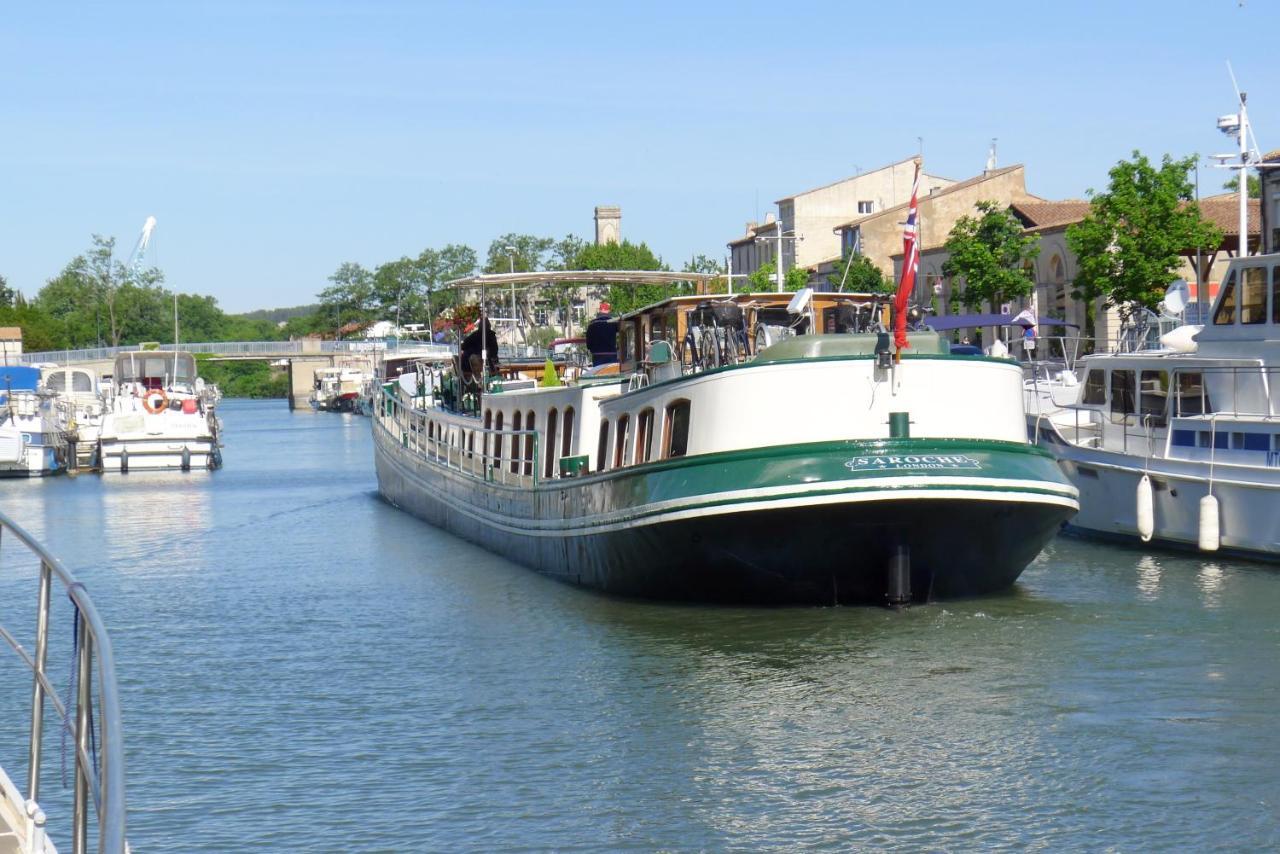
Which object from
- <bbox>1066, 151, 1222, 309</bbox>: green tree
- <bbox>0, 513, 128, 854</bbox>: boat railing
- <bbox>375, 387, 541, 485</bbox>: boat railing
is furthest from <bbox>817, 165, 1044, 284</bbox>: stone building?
<bbox>0, 513, 128, 854</bbox>: boat railing

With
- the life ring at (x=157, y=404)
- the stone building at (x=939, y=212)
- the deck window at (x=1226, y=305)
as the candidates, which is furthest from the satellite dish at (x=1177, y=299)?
the stone building at (x=939, y=212)

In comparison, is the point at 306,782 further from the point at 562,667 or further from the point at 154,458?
the point at 154,458

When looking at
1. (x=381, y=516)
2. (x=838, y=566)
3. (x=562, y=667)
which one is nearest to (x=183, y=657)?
(x=562, y=667)

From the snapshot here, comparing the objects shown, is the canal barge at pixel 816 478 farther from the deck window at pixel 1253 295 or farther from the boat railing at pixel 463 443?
the deck window at pixel 1253 295

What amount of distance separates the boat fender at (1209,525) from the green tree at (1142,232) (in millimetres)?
29659

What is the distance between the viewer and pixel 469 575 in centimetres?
2625

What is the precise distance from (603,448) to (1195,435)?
9417 mm

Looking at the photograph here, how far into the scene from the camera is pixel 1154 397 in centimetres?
2791

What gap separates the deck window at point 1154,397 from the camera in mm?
27472

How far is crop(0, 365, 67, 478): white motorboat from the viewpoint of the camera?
54562 millimetres

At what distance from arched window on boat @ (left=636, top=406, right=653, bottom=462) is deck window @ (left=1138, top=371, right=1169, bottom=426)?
33.4ft

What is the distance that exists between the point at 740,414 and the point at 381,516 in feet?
68.2

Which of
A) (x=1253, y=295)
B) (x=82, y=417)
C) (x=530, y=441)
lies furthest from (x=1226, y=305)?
(x=82, y=417)

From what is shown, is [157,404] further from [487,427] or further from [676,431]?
[676,431]
